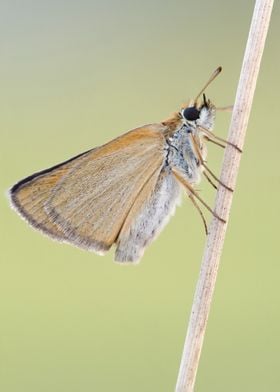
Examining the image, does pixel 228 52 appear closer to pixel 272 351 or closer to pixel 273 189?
pixel 273 189

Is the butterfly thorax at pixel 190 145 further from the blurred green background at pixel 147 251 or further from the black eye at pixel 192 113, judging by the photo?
the blurred green background at pixel 147 251

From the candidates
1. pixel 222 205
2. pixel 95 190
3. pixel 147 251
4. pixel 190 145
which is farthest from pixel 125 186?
pixel 147 251

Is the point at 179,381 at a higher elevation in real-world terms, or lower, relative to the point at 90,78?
lower

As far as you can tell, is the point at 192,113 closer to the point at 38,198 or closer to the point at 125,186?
the point at 125,186

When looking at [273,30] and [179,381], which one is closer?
[179,381]

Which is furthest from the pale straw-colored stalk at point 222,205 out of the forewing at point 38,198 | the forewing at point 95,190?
the forewing at point 38,198

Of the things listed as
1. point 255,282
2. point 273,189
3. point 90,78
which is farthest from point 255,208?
point 90,78

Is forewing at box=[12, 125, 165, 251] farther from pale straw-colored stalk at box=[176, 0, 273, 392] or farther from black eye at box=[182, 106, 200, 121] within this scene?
pale straw-colored stalk at box=[176, 0, 273, 392]

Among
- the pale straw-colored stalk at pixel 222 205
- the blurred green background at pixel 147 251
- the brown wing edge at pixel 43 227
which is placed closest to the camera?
the pale straw-colored stalk at pixel 222 205
